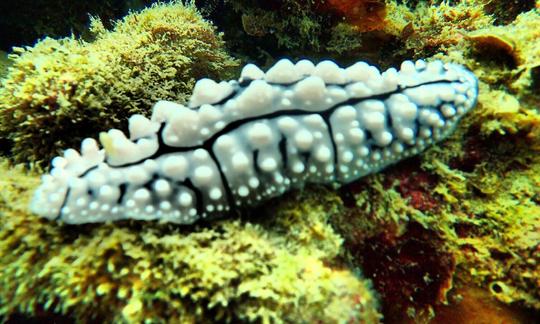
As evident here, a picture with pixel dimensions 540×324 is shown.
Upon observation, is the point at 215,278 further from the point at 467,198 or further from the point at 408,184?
the point at 467,198

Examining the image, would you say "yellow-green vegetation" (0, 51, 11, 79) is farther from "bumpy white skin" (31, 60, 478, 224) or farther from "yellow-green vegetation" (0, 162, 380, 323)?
"yellow-green vegetation" (0, 162, 380, 323)

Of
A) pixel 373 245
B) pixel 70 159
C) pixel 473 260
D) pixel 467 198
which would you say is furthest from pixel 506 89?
pixel 70 159

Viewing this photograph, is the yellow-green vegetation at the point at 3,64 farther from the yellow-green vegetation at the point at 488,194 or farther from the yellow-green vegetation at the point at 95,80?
the yellow-green vegetation at the point at 488,194

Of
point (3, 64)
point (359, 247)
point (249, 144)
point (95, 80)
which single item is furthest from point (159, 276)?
point (3, 64)

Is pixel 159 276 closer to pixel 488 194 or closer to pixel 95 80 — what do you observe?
pixel 95 80

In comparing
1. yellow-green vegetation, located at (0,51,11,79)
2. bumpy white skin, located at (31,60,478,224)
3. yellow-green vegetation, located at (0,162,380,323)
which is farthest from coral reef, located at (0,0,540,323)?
yellow-green vegetation, located at (0,51,11,79)
